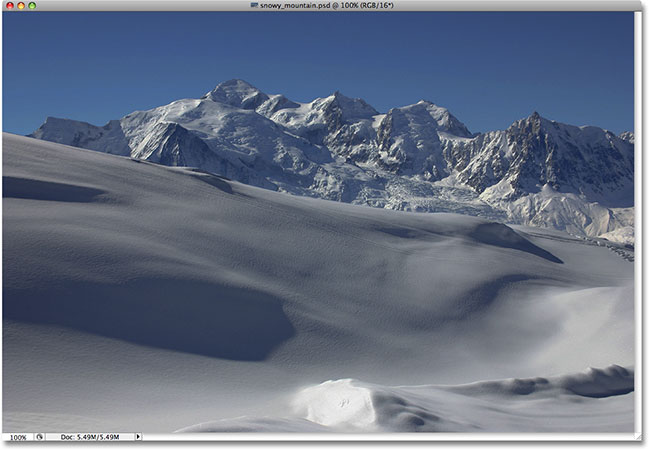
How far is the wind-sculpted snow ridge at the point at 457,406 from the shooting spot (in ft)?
35.7

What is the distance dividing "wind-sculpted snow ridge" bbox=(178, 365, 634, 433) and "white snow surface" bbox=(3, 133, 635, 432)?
6cm

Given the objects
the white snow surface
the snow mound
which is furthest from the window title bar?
the snow mound

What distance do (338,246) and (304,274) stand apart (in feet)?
14.9

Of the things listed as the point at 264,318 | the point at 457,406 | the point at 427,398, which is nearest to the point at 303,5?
the point at 427,398

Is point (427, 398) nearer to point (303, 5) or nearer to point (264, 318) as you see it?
point (264, 318)

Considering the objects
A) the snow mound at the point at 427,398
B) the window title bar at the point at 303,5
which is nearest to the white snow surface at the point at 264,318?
the snow mound at the point at 427,398

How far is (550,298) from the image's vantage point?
2538cm

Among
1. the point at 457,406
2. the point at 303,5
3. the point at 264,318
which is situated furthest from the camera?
the point at 264,318

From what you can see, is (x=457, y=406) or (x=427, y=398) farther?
(x=427, y=398)

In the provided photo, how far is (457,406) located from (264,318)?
7.33m

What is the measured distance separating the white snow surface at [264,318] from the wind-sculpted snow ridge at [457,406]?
0.06 metres

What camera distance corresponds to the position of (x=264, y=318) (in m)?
18.2

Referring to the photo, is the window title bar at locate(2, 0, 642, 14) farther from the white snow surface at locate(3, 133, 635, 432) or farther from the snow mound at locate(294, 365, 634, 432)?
the snow mound at locate(294, 365, 634, 432)
